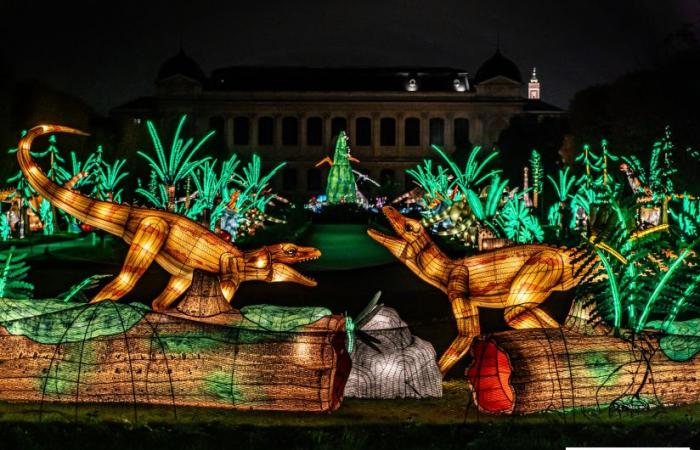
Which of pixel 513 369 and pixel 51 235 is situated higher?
pixel 51 235

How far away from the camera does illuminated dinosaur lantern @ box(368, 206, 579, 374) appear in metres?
10.7

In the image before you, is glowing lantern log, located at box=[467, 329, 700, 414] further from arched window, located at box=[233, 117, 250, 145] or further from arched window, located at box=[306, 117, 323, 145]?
arched window, located at box=[233, 117, 250, 145]

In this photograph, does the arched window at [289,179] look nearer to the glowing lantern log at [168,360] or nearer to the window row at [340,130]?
the window row at [340,130]

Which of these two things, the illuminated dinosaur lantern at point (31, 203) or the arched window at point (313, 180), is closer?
the illuminated dinosaur lantern at point (31, 203)

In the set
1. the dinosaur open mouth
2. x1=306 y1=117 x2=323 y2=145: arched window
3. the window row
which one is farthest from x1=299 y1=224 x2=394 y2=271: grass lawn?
x1=306 y1=117 x2=323 y2=145: arched window

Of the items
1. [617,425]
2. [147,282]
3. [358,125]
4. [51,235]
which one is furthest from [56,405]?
[358,125]

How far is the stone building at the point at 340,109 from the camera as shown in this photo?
107 meters

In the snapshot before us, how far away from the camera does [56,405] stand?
960 centimetres

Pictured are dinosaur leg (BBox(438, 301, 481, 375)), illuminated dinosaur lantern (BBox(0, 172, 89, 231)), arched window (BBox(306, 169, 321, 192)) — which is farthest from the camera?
arched window (BBox(306, 169, 321, 192))

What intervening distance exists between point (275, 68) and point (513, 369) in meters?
108

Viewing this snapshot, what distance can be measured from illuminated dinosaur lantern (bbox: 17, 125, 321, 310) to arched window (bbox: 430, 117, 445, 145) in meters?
101

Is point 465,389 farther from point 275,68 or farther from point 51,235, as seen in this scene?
point 275,68

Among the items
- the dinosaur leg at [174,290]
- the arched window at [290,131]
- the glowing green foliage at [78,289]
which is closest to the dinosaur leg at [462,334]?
the dinosaur leg at [174,290]

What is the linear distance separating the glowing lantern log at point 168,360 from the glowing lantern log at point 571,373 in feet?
4.87
